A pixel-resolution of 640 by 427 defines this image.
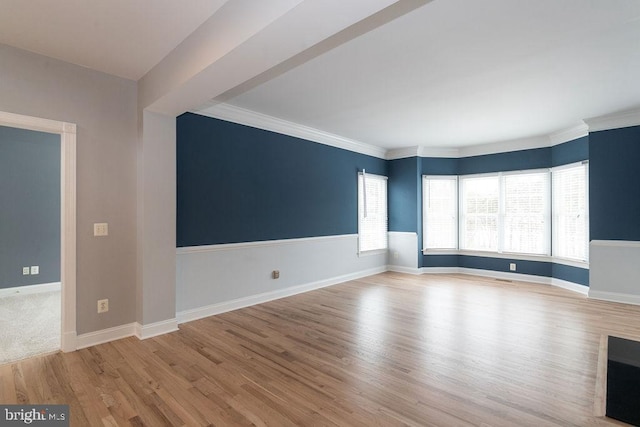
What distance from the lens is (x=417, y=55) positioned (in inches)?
115

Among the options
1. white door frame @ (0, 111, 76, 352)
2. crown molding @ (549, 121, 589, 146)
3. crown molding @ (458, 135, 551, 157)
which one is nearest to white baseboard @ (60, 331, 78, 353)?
white door frame @ (0, 111, 76, 352)

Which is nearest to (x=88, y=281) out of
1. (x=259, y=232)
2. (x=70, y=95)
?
(x=70, y=95)

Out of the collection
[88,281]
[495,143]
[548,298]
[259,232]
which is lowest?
[548,298]

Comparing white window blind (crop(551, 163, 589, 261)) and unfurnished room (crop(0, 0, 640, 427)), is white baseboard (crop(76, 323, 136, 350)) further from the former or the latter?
white window blind (crop(551, 163, 589, 261))

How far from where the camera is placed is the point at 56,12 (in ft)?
7.52

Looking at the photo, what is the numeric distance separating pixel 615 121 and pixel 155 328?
686 centimetres

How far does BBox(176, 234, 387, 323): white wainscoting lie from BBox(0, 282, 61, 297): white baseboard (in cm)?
317

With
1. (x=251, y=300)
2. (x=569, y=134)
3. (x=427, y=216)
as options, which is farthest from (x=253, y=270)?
(x=569, y=134)

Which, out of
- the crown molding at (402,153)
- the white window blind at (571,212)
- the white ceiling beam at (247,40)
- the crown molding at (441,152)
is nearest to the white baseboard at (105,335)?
the white ceiling beam at (247,40)

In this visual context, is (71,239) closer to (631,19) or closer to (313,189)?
(313,189)

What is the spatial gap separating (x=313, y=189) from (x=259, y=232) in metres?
1.36

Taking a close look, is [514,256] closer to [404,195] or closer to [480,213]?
[480,213]

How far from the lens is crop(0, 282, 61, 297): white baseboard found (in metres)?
4.90

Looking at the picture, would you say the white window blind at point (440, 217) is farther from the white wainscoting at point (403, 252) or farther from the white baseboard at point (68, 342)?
the white baseboard at point (68, 342)
